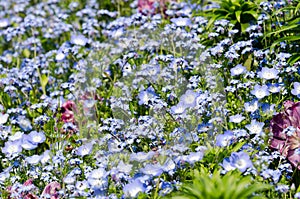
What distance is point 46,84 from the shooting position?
17.5 feet

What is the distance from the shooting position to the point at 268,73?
13.6 ft

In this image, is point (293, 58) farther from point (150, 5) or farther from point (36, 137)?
point (150, 5)

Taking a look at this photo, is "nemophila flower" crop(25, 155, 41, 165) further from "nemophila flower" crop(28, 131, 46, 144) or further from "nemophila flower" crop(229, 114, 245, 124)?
"nemophila flower" crop(229, 114, 245, 124)

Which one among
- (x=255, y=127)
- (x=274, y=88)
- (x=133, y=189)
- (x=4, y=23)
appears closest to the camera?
(x=133, y=189)

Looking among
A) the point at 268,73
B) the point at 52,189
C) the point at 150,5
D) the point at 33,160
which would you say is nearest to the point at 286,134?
the point at 268,73

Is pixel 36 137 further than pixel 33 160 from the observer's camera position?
Yes

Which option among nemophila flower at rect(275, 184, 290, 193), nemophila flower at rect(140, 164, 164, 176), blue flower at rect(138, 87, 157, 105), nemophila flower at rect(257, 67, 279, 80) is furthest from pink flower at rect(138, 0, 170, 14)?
nemophila flower at rect(275, 184, 290, 193)

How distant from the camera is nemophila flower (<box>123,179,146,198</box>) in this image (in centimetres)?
338

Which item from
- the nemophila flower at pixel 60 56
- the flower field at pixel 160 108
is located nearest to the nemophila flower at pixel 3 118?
the flower field at pixel 160 108

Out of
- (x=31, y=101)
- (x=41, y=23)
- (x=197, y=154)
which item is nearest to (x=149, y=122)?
(x=197, y=154)

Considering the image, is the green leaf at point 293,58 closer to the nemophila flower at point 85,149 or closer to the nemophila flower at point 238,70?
the nemophila flower at point 238,70

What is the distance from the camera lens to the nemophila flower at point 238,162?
3375 millimetres

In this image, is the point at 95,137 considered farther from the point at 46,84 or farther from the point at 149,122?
the point at 46,84

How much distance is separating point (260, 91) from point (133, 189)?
1.06 meters
